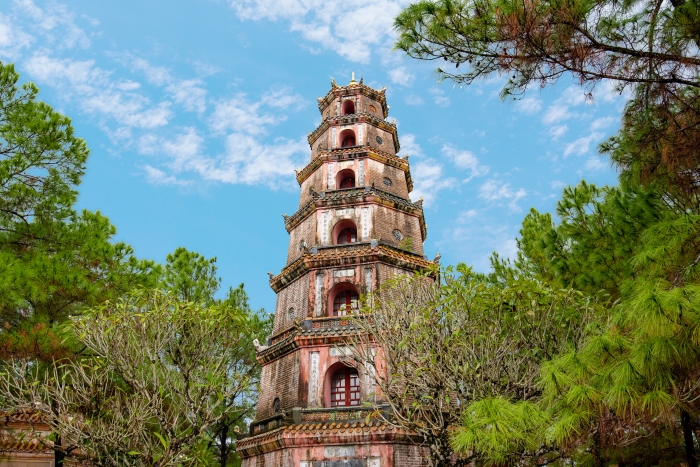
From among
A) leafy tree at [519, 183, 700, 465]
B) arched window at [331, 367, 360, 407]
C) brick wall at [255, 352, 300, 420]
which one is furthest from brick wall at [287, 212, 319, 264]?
leafy tree at [519, 183, 700, 465]

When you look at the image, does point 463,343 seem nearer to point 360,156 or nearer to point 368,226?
point 368,226

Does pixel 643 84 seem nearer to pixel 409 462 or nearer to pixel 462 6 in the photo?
pixel 462 6

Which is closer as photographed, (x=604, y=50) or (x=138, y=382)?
(x=604, y=50)

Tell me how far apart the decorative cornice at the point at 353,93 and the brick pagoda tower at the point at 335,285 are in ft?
0.23

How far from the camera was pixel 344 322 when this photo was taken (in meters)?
15.3

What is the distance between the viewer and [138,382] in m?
11.2

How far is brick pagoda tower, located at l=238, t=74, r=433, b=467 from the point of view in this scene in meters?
13.3

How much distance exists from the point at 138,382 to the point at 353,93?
1420cm

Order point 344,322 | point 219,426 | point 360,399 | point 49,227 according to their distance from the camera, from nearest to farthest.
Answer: point 49,227 → point 360,399 → point 344,322 → point 219,426

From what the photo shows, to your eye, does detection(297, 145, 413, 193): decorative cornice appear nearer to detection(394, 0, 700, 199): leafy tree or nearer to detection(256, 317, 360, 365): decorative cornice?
detection(256, 317, 360, 365): decorative cornice

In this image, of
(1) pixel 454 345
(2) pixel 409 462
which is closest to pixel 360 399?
(2) pixel 409 462

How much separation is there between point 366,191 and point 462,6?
36.1ft

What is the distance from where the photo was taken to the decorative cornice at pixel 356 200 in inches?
696

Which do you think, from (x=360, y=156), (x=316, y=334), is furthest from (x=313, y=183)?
(x=316, y=334)
